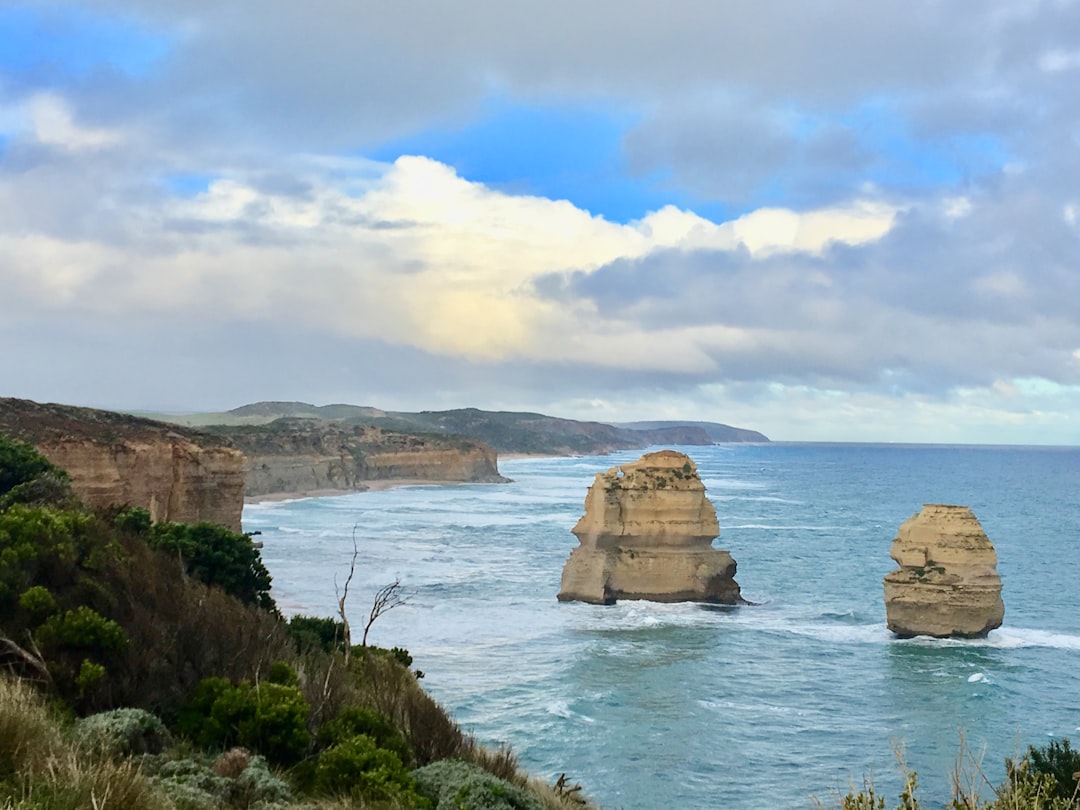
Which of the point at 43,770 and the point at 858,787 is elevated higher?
the point at 43,770

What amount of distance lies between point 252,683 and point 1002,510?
111 meters

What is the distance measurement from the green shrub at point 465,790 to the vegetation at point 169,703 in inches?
5.8

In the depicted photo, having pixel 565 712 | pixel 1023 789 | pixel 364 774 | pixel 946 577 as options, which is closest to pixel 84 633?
pixel 364 774

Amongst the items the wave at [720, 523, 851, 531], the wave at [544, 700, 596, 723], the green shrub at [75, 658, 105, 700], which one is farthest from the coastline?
the green shrub at [75, 658, 105, 700]

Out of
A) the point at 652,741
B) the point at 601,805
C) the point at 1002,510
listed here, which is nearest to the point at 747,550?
the point at 652,741

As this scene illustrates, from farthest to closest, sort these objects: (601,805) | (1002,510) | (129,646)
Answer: (1002,510), (601,805), (129,646)

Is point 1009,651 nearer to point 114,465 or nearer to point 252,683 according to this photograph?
point 252,683

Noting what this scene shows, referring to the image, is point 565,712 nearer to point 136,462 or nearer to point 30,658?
point 30,658

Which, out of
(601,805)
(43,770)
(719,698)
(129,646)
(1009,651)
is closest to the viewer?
(43,770)

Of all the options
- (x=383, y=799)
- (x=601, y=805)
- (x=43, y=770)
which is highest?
(x=43, y=770)

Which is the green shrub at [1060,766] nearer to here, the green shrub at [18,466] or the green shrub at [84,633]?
the green shrub at [84,633]

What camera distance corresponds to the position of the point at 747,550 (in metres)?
67.0

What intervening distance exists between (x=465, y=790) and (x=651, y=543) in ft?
108

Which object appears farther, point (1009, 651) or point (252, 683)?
point (1009, 651)
